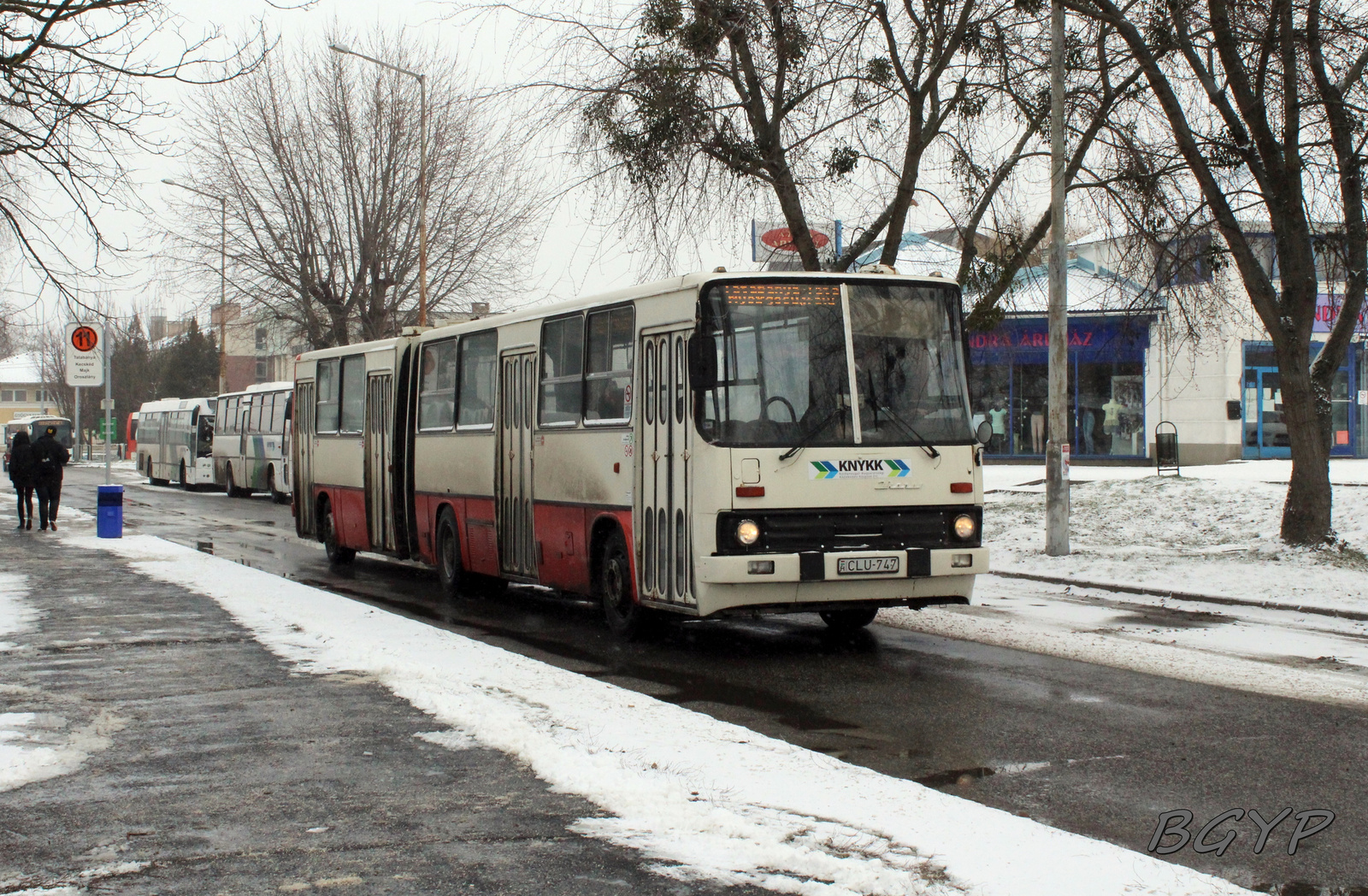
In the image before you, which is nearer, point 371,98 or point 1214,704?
point 1214,704

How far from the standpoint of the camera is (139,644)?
1071 cm

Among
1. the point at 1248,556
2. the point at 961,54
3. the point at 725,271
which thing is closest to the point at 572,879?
the point at 725,271

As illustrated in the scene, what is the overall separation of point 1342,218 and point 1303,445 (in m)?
2.66

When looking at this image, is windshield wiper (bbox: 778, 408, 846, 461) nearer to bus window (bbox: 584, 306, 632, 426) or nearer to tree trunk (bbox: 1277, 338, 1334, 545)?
bus window (bbox: 584, 306, 632, 426)

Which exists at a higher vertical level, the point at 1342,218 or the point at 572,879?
the point at 1342,218

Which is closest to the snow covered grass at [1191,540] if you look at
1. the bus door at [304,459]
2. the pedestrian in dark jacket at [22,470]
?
the bus door at [304,459]

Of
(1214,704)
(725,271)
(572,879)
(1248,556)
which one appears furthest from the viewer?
(1248,556)

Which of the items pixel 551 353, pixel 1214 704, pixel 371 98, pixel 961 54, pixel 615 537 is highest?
pixel 371 98

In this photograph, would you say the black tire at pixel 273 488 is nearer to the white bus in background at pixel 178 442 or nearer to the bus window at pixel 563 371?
the white bus in background at pixel 178 442

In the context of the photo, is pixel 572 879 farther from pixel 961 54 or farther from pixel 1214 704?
pixel 961 54

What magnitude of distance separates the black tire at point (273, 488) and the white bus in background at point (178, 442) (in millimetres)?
6335

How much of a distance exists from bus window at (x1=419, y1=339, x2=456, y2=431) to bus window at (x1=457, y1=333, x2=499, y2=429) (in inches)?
11.0

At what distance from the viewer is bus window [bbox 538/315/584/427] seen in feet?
41.1

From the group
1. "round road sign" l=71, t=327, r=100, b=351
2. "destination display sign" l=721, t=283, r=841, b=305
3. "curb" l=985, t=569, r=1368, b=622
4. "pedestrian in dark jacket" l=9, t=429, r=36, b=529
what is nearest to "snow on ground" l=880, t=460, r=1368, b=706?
"curb" l=985, t=569, r=1368, b=622
